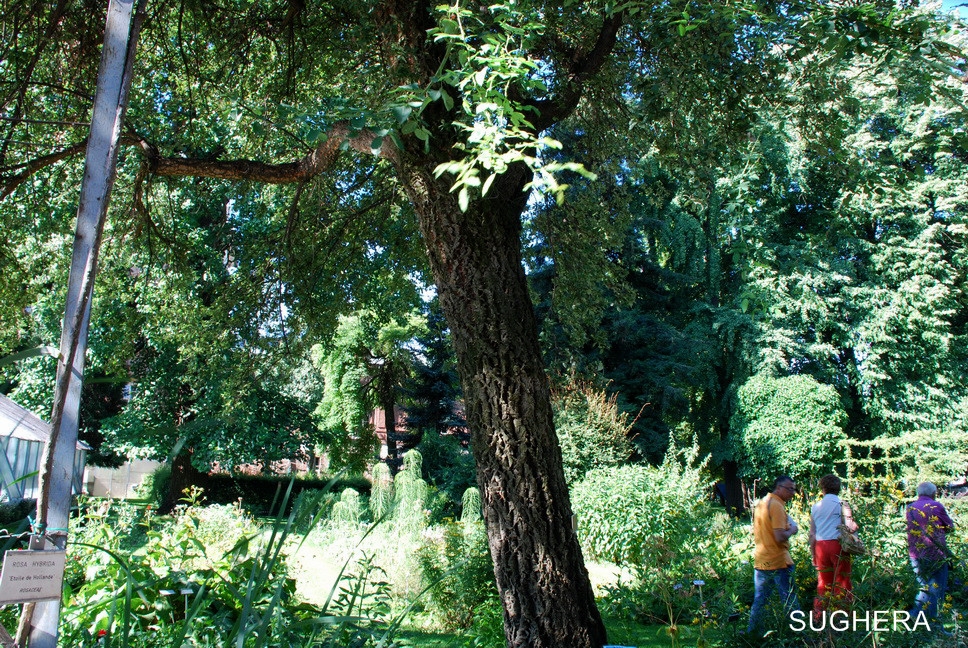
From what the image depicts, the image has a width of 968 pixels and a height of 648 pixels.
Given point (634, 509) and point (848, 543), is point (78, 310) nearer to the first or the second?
point (848, 543)

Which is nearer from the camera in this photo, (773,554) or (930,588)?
(930,588)

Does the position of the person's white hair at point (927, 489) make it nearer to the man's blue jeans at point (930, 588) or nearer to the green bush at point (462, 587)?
the man's blue jeans at point (930, 588)

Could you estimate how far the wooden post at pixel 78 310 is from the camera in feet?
5.95

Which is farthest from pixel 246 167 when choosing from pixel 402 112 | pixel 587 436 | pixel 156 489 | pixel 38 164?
pixel 587 436

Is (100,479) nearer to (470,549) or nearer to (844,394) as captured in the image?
(470,549)

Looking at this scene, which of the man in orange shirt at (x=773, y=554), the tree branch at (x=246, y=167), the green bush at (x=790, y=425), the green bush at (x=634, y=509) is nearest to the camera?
the tree branch at (x=246, y=167)

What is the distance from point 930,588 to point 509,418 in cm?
333

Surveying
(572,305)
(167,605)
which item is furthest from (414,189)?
(572,305)

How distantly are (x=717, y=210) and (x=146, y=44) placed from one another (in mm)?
17226

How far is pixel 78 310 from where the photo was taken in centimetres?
190

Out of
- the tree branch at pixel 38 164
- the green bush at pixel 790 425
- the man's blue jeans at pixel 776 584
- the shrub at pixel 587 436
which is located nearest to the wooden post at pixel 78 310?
the tree branch at pixel 38 164

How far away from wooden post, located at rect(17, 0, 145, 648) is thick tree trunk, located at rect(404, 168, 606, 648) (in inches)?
79.9

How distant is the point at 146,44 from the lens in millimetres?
6855

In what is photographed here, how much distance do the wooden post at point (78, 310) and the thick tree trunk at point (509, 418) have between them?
79.9 inches
